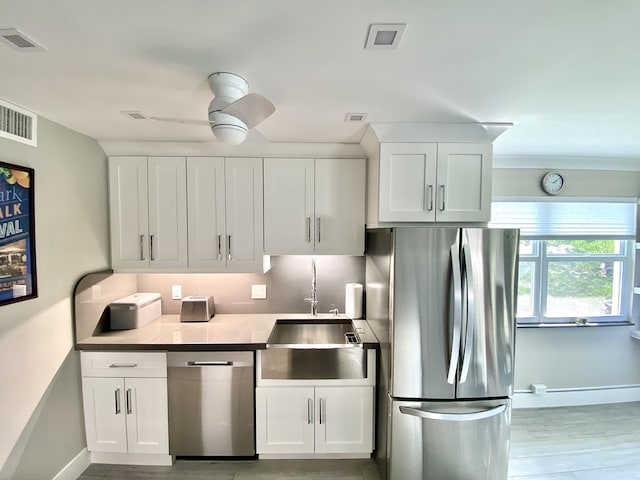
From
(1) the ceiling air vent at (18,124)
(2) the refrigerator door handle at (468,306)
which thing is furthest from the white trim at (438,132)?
(1) the ceiling air vent at (18,124)

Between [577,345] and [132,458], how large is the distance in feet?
13.0

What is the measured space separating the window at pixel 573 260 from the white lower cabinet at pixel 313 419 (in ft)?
6.20

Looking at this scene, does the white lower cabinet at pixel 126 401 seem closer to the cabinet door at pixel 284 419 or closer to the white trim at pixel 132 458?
the white trim at pixel 132 458

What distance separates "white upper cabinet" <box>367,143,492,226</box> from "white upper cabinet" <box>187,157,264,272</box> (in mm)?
990

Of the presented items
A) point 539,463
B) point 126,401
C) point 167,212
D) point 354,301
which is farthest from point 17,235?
point 539,463

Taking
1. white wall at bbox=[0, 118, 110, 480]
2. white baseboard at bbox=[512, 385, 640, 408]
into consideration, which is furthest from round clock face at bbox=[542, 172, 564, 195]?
white wall at bbox=[0, 118, 110, 480]

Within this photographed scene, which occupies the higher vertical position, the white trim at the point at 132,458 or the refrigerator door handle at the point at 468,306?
the refrigerator door handle at the point at 468,306

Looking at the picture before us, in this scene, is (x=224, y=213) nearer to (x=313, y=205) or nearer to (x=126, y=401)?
(x=313, y=205)

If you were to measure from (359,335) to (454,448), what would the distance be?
85cm

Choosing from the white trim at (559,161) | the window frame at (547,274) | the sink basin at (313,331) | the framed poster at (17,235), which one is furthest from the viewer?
the window frame at (547,274)

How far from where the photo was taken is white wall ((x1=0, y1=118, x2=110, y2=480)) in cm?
154

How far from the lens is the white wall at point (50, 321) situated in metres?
1.54

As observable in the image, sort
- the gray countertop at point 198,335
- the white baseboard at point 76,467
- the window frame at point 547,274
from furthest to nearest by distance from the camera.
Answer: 1. the window frame at point 547,274
2. the gray countertop at point 198,335
3. the white baseboard at point 76,467

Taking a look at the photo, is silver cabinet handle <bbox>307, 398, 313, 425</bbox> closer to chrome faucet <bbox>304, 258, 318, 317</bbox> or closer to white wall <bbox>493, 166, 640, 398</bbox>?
chrome faucet <bbox>304, 258, 318, 317</bbox>
